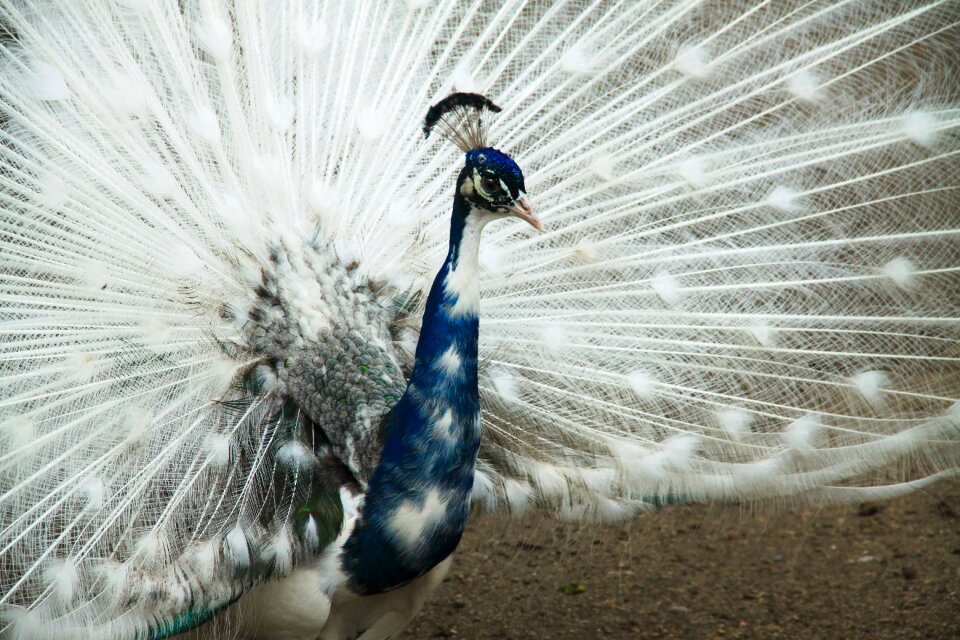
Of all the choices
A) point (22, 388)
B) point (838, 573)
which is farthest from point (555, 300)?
point (838, 573)

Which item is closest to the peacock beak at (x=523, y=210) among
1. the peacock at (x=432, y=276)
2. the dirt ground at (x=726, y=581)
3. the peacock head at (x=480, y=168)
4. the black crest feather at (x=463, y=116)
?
the peacock head at (x=480, y=168)

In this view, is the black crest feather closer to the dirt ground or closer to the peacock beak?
the peacock beak

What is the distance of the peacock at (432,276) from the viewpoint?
95.3 inches

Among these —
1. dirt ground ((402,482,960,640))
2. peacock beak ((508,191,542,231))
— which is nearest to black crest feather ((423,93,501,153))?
peacock beak ((508,191,542,231))

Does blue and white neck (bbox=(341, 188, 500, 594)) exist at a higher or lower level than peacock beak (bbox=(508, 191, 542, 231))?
lower

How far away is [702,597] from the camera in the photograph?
3.71 metres

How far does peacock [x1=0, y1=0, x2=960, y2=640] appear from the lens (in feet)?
7.95

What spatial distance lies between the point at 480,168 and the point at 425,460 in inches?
26.1

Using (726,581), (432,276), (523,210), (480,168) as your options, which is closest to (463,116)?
(480,168)

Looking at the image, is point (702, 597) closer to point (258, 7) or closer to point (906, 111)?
point (906, 111)

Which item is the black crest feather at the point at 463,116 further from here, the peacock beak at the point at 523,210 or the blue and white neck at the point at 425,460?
the blue and white neck at the point at 425,460

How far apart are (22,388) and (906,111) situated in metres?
2.25

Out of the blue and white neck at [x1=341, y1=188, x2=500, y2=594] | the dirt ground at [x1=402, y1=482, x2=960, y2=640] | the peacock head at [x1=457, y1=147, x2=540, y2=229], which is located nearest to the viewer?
the peacock head at [x1=457, y1=147, x2=540, y2=229]

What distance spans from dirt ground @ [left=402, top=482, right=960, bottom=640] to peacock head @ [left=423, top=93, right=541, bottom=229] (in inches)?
55.6
